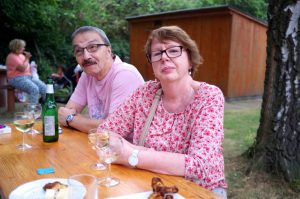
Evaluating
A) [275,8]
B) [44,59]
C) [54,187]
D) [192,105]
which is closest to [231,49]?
[275,8]

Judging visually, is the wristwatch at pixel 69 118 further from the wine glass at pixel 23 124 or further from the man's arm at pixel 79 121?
the wine glass at pixel 23 124

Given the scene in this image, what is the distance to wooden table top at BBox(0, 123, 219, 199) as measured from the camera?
152 centimetres

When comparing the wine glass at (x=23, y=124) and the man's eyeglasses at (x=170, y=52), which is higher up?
the man's eyeglasses at (x=170, y=52)

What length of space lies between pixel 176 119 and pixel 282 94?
6.87ft

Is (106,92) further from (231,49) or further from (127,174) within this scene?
(231,49)

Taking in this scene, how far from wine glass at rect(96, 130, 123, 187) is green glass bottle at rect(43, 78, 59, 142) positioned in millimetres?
618

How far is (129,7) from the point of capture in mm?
19781

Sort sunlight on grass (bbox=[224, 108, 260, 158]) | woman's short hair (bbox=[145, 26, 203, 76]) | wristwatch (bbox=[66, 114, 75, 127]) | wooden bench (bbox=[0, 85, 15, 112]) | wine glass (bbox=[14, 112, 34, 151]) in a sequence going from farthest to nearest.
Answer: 1. wooden bench (bbox=[0, 85, 15, 112])
2. sunlight on grass (bbox=[224, 108, 260, 158])
3. wristwatch (bbox=[66, 114, 75, 127])
4. wine glass (bbox=[14, 112, 34, 151])
5. woman's short hair (bbox=[145, 26, 203, 76])

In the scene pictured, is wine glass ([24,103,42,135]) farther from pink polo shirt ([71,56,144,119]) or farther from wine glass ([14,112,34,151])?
pink polo shirt ([71,56,144,119])

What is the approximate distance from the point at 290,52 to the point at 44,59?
39.6 feet

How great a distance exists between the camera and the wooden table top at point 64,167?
1.52 m

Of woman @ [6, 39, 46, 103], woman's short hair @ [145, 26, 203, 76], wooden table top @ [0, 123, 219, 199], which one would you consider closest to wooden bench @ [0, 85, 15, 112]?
woman @ [6, 39, 46, 103]

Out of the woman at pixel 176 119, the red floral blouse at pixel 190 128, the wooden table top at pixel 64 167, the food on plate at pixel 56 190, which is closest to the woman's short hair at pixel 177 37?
the woman at pixel 176 119

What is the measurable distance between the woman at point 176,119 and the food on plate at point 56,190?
41 cm
